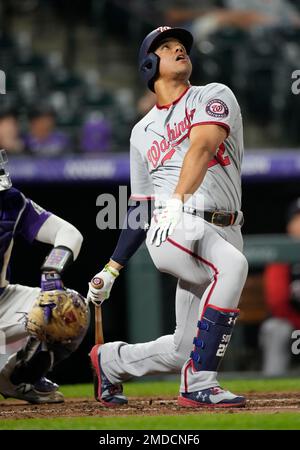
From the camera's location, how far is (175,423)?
363 cm

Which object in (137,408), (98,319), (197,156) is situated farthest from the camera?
(98,319)

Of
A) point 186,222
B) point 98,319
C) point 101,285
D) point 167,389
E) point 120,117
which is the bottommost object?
point 167,389

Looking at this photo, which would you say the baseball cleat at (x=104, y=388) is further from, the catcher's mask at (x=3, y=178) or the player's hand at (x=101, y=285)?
the catcher's mask at (x=3, y=178)

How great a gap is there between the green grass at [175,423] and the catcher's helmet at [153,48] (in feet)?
4.87

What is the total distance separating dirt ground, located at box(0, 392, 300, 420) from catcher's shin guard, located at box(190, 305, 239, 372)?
18cm

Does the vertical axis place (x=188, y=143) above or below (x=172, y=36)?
below

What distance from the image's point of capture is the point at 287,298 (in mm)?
8117

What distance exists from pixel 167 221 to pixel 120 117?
239 inches

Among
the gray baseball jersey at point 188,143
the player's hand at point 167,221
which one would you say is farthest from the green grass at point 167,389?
the player's hand at point 167,221

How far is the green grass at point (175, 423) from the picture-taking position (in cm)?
356

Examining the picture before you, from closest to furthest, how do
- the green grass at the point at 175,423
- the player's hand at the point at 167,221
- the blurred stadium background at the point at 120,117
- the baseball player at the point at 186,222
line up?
1. the green grass at the point at 175,423
2. the player's hand at the point at 167,221
3. the baseball player at the point at 186,222
4. the blurred stadium background at the point at 120,117

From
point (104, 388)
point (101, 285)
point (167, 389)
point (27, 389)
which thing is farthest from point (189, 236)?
point (167, 389)

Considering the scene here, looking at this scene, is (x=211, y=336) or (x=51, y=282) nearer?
(x=211, y=336)

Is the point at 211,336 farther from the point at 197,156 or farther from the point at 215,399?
the point at 197,156
